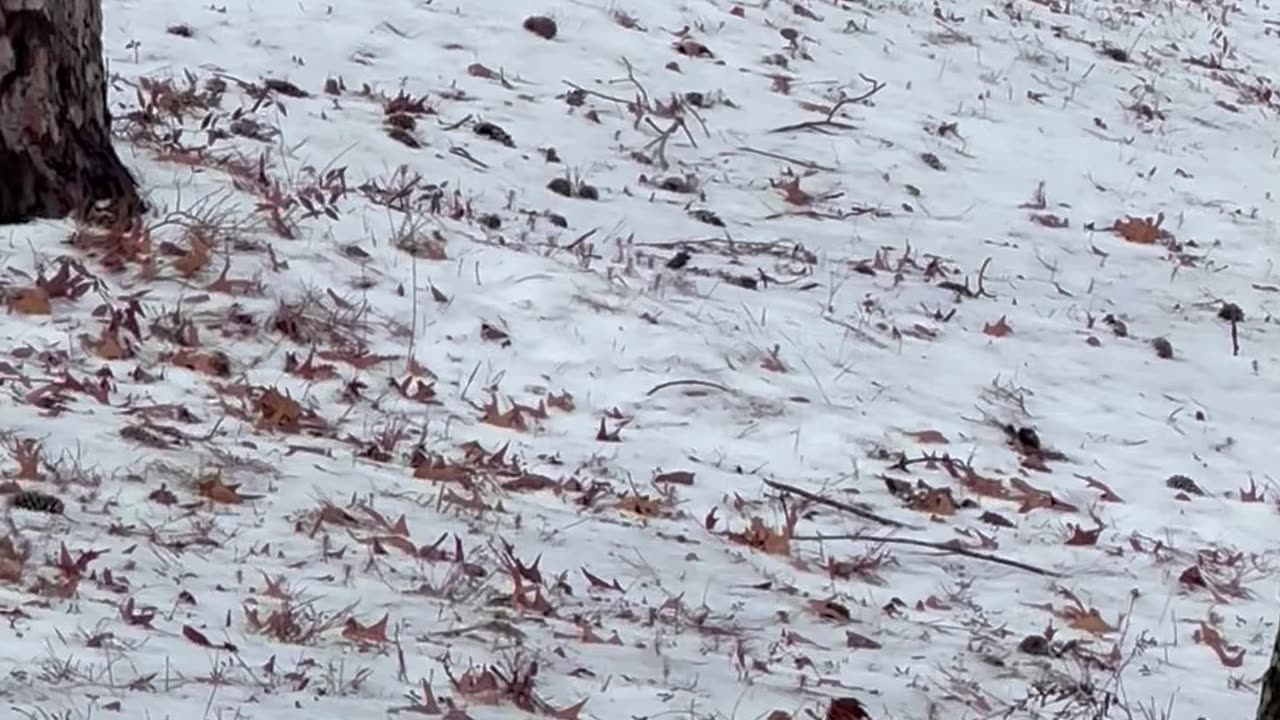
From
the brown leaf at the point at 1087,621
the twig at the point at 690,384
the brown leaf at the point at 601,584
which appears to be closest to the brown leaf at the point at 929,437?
the twig at the point at 690,384

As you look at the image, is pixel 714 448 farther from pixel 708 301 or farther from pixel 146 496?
pixel 146 496

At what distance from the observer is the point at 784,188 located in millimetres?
8625

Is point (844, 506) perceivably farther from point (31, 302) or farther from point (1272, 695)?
point (31, 302)

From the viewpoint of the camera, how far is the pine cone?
15.0ft

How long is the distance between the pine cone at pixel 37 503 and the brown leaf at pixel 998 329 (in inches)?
153

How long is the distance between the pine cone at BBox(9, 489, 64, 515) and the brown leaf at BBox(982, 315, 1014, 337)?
153 inches

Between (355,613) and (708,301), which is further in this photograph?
(708,301)

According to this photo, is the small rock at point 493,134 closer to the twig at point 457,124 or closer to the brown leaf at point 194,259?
the twig at point 457,124

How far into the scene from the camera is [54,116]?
654 centimetres

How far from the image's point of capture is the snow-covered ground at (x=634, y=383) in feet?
14.2

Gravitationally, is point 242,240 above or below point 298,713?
below

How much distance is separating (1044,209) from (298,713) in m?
5.96

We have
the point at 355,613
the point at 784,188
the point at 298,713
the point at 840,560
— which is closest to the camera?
the point at 298,713

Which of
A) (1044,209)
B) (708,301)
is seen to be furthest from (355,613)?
(1044,209)
